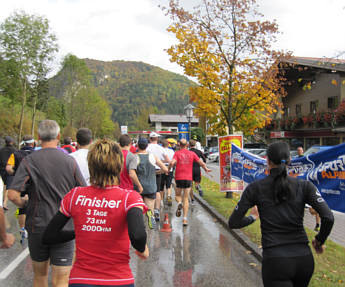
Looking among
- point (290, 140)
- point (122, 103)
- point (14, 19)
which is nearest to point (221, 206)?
point (290, 140)

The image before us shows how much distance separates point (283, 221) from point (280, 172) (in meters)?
0.37

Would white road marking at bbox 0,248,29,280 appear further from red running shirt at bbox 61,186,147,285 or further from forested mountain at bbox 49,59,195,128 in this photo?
forested mountain at bbox 49,59,195,128

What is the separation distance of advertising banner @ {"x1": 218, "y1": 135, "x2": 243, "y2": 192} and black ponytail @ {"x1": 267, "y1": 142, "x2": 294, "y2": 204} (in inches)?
315

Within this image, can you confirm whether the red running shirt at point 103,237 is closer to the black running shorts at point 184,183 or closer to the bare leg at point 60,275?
the bare leg at point 60,275

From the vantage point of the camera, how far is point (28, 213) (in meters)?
3.27

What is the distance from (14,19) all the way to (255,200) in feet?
119

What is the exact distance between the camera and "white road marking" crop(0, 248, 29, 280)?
4910mm

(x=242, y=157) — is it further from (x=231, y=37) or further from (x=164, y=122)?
(x=164, y=122)

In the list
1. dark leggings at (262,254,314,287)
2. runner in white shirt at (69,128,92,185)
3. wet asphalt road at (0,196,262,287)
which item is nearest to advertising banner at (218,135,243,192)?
wet asphalt road at (0,196,262,287)

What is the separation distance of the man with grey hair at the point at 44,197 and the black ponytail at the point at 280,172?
6.08 feet

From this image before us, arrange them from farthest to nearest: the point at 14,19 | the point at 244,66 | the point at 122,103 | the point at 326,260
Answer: the point at 122,103 < the point at 14,19 < the point at 244,66 < the point at 326,260

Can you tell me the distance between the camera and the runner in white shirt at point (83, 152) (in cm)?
437

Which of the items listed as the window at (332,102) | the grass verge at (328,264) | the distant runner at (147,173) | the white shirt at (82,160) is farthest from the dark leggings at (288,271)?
the window at (332,102)

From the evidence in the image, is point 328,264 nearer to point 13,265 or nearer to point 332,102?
point 13,265
